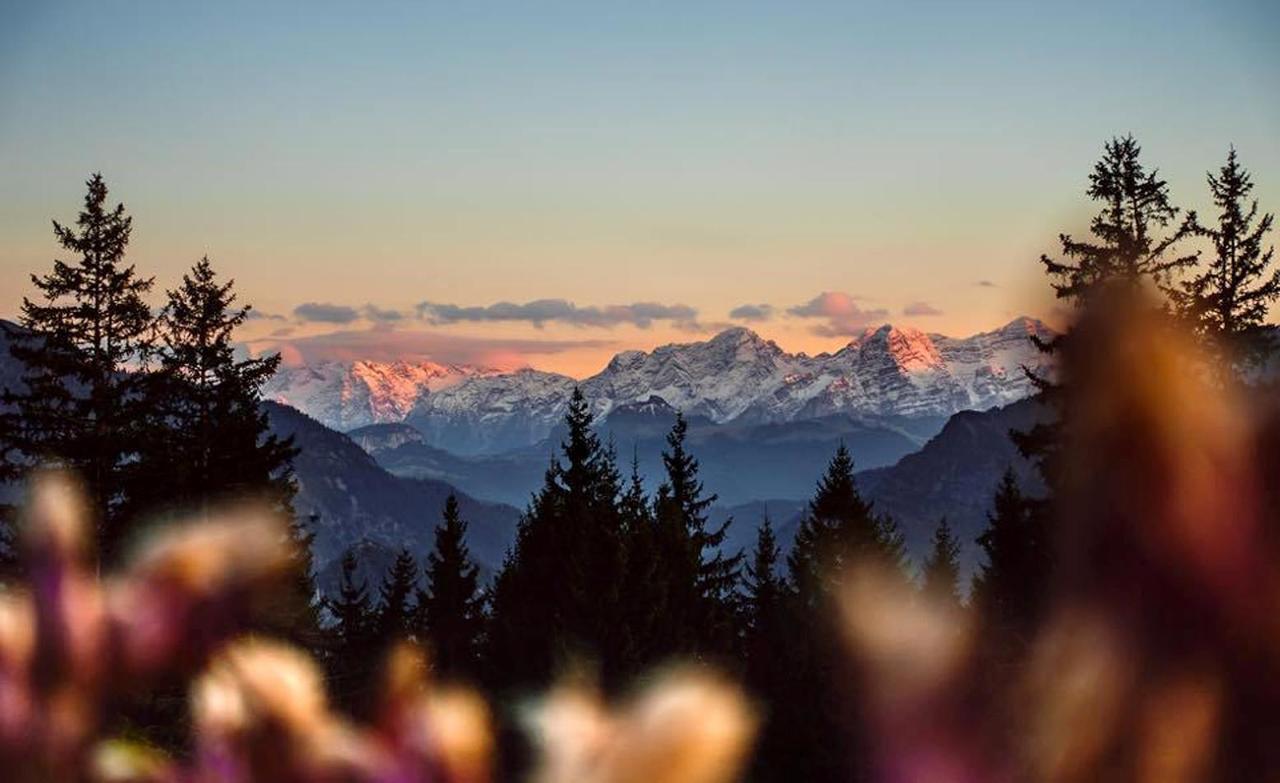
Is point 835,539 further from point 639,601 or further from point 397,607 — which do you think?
point 397,607

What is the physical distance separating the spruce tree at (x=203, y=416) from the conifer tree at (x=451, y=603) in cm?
1716

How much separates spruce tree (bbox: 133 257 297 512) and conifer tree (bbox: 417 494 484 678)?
56.3 ft

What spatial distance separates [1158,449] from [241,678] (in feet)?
47.1

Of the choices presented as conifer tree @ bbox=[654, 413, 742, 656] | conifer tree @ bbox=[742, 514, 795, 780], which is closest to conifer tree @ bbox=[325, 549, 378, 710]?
conifer tree @ bbox=[654, 413, 742, 656]

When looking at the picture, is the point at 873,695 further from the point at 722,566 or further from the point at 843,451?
the point at 722,566

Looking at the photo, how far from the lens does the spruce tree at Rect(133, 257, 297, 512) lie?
31938 millimetres

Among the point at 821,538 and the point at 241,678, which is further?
the point at 821,538

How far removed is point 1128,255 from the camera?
3228 cm

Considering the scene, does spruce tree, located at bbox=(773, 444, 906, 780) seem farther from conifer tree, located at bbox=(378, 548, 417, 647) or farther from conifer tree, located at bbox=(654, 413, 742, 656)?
conifer tree, located at bbox=(378, 548, 417, 647)

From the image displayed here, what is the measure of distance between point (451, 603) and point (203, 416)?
71.6ft

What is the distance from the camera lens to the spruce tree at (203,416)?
31.9 m

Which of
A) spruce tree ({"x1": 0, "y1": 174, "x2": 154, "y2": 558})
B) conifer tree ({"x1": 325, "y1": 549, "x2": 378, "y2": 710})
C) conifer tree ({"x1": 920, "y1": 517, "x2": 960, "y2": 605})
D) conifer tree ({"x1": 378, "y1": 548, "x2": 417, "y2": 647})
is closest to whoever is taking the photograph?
spruce tree ({"x1": 0, "y1": 174, "x2": 154, "y2": 558})

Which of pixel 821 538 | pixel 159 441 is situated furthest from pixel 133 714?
pixel 821 538

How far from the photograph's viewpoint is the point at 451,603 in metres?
52.9
